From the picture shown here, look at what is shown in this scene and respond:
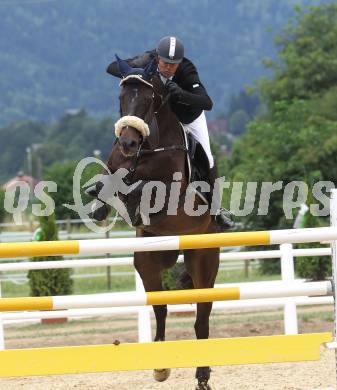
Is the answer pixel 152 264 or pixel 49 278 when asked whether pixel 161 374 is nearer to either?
pixel 152 264

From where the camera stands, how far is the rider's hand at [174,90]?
6.44m

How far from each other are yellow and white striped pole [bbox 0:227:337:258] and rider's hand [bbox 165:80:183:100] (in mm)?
2064

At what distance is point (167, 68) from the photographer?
6523 millimetres

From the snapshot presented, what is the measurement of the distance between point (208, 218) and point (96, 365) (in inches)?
92.1

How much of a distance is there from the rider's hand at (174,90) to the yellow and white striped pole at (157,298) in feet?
7.02

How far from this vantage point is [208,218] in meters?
6.80

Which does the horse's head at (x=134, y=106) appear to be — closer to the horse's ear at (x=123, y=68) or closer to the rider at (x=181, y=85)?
the horse's ear at (x=123, y=68)

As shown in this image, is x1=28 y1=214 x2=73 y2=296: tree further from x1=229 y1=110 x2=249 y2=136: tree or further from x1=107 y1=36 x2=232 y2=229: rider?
x1=229 y1=110 x2=249 y2=136: tree

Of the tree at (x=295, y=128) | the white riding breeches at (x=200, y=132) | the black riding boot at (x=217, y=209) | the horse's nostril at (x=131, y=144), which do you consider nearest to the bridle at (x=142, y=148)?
the horse's nostril at (x=131, y=144)

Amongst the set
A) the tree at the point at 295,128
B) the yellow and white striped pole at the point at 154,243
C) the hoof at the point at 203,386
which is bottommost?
the hoof at the point at 203,386

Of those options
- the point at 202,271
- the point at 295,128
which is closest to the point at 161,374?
the point at 202,271

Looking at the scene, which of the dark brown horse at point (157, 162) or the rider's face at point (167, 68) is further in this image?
the rider's face at point (167, 68)

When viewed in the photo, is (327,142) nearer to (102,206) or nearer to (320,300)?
(320,300)

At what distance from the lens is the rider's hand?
6.44 m
